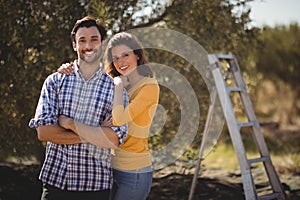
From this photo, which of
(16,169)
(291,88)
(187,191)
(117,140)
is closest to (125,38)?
(117,140)

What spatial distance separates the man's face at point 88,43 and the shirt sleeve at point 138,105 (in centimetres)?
35

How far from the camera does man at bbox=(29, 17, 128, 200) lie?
3.00 meters

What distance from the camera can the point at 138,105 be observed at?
3.15 metres

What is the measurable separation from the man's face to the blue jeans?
0.73 m

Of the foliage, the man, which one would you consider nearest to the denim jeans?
the man

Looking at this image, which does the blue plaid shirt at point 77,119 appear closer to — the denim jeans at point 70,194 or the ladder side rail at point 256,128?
the denim jeans at point 70,194

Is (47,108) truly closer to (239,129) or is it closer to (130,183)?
(130,183)

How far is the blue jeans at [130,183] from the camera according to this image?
126 inches

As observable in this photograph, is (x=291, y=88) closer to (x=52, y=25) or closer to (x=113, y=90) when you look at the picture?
(x=52, y=25)

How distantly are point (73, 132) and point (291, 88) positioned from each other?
1200cm

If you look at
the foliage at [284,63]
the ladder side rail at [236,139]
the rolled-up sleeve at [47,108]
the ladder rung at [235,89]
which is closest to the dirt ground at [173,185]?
the ladder side rail at [236,139]

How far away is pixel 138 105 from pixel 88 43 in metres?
0.49

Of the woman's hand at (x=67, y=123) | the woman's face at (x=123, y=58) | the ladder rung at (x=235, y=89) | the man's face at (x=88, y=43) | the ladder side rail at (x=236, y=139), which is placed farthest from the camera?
the ladder rung at (x=235, y=89)

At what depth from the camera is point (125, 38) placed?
3.34 meters
